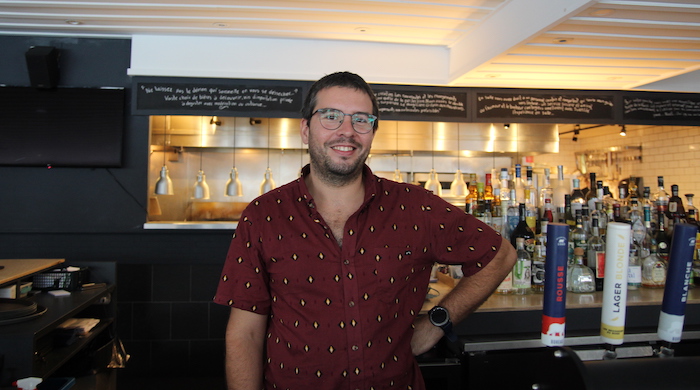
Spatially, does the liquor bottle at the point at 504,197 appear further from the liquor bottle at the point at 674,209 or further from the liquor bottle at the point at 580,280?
the liquor bottle at the point at 674,209

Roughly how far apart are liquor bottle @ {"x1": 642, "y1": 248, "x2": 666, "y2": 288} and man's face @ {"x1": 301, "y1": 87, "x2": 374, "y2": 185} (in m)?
2.03

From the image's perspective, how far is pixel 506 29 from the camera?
324 cm

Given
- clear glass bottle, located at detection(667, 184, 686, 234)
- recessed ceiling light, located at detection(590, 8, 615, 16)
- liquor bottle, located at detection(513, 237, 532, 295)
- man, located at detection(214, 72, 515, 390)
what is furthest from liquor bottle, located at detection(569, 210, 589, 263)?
man, located at detection(214, 72, 515, 390)

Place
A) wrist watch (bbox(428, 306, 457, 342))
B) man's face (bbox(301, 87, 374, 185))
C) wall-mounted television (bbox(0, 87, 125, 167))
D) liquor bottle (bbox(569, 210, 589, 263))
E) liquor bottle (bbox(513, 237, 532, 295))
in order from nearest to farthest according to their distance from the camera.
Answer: man's face (bbox(301, 87, 374, 185))
wrist watch (bbox(428, 306, 457, 342))
liquor bottle (bbox(513, 237, 532, 295))
liquor bottle (bbox(569, 210, 589, 263))
wall-mounted television (bbox(0, 87, 125, 167))

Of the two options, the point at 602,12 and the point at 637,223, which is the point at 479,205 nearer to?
the point at 637,223

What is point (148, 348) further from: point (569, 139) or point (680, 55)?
point (569, 139)

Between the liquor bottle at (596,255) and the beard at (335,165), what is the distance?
1618 millimetres

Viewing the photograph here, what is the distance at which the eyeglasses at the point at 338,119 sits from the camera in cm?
157

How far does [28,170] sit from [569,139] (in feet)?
22.6

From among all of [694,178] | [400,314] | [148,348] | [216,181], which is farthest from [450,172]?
[400,314]

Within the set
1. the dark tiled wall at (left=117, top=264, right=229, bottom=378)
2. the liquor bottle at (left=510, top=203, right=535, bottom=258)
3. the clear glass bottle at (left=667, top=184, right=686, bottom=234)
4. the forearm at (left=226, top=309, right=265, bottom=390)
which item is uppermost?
the clear glass bottle at (left=667, top=184, right=686, bottom=234)

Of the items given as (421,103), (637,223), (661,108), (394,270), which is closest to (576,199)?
(637,223)

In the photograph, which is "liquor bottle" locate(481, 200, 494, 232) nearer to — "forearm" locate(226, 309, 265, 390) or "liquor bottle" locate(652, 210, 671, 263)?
"liquor bottle" locate(652, 210, 671, 263)

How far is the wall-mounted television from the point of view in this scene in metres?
4.06
